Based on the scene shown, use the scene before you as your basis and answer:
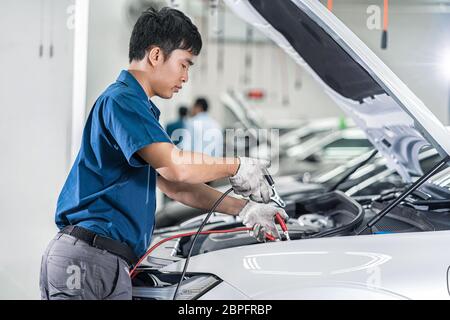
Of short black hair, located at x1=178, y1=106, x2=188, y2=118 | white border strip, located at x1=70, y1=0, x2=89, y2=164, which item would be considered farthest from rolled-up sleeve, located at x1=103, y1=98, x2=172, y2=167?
short black hair, located at x1=178, y1=106, x2=188, y2=118

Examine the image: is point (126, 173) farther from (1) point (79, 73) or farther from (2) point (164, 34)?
(1) point (79, 73)

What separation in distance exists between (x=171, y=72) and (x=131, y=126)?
1.08ft

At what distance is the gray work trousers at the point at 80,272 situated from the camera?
84.4 inches

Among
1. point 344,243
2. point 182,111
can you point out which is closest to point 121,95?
point 344,243

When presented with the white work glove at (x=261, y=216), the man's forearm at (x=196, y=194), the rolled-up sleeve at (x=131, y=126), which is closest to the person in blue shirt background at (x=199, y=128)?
the man's forearm at (x=196, y=194)

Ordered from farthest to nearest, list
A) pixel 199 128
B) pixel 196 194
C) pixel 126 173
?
1. pixel 199 128
2. pixel 196 194
3. pixel 126 173

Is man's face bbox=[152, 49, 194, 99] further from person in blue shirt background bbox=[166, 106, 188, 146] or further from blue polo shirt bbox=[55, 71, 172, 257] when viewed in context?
person in blue shirt background bbox=[166, 106, 188, 146]

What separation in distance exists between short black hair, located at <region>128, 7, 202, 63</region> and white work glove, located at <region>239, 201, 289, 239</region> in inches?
26.1

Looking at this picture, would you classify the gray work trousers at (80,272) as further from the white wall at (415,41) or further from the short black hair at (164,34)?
the white wall at (415,41)

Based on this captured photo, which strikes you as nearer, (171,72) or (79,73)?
(171,72)

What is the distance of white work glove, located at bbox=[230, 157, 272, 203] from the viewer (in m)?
2.27

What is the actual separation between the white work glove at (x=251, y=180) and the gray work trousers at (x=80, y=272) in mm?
507

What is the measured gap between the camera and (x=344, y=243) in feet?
7.57
